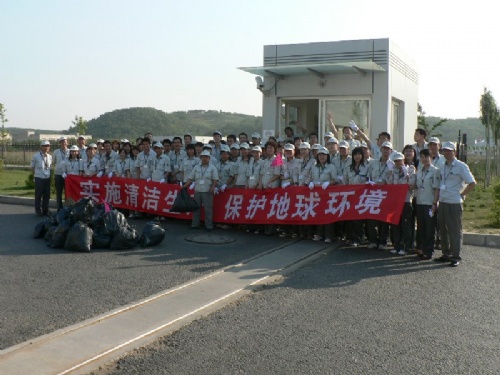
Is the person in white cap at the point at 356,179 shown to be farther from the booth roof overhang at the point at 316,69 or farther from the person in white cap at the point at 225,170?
the booth roof overhang at the point at 316,69

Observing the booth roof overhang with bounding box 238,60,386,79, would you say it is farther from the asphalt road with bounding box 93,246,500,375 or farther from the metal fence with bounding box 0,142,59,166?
the metal fence with bounding box 0,142,59,166

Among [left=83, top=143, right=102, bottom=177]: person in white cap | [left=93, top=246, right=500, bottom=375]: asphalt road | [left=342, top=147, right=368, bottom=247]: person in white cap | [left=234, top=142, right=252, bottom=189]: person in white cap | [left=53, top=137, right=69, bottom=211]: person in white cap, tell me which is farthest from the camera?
[left=53, top=137, right=69, bottom=211]: person in white cap

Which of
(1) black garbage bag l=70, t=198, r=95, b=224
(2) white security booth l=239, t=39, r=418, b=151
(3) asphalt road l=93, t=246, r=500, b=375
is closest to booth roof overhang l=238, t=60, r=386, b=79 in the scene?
(2) white security booth l=239, t=39, r=418, b=151

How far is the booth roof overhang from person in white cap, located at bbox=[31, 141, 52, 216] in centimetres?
594

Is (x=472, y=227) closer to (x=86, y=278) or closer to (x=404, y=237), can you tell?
(x=404, y=237)

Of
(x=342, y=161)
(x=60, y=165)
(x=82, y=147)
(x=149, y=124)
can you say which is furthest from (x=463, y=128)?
(x=342, y=161)

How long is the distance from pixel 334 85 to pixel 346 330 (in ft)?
35.0

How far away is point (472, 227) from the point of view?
1146cm

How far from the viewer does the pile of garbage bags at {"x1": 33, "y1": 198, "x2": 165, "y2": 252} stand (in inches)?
350

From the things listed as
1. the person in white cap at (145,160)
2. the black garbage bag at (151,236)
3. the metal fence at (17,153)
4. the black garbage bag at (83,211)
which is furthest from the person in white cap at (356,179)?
the metal fence at (17,153)

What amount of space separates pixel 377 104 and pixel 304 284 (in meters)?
8.71

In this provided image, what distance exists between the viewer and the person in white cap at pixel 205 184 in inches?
448

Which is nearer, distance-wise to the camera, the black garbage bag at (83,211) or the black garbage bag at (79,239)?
the black garbage bag at (79,239)

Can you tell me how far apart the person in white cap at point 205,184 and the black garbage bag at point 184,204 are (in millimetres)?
168
